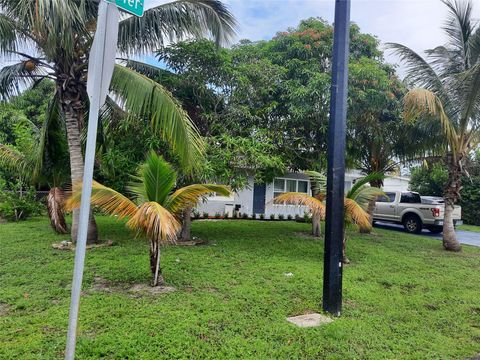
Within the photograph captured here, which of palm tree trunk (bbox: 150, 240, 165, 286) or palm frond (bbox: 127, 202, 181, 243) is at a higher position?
palm frond (bbox: 127, 202, 181, 243)

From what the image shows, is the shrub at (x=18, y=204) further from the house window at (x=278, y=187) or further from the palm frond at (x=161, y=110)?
the house window at (x=278, y=187)

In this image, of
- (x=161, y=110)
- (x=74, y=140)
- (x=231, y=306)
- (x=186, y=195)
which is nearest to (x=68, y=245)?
(x=74, y=140)

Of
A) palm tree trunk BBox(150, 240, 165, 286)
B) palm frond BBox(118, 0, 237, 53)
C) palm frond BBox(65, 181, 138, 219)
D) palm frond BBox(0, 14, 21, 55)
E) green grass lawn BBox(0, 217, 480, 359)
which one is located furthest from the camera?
palm frond BBox(118, 0, 237, 53)

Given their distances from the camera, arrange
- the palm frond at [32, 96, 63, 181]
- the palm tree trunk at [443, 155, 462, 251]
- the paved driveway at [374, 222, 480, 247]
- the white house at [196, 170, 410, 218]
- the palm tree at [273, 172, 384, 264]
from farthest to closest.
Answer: the white house at [196, 170, 410, 218] < the paved driveway at [374, 222, 480, 247] < the palm tree trunk at [443, 155, 462, 251] < the palm frond at [32, 96, 63, 181] < the palm tree at [273, 172, 384, 264]

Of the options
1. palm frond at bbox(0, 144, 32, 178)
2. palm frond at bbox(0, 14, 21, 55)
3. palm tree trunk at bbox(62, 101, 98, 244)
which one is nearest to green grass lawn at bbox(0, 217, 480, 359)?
palm tree trunk at bbox(62, 101, 98, 244)

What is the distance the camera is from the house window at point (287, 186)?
18.9 meters

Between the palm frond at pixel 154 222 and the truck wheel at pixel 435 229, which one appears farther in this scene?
the truck wheel at pixel 435 229

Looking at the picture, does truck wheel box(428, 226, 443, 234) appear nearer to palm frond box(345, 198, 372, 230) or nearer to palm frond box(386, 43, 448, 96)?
palm frond box(386, 43, 448, 96)

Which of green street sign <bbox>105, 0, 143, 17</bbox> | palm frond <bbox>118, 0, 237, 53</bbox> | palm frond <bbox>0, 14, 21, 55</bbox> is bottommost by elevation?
green street sign <bbox>105, 0, 143, 17</bbox>

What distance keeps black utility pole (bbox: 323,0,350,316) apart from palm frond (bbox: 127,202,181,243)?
2215 mm

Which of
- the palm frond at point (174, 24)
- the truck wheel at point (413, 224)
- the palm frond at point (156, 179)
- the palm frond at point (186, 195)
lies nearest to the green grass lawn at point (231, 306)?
the palm frond at point (186, 195)

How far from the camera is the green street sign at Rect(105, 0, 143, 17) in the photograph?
273 centimetres

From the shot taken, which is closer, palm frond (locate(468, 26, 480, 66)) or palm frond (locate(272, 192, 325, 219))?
palm frond (locate(272, 192, 325, 219))

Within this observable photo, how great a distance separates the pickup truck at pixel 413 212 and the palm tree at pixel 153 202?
41.0 ft
